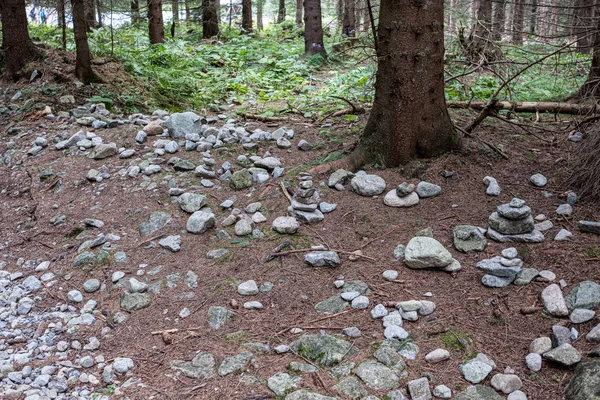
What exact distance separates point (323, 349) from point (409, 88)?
2546 mm

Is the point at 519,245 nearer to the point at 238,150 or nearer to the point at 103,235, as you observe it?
the point at 238,150

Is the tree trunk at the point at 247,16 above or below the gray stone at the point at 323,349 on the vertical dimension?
above

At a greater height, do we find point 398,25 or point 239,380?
point 398,25

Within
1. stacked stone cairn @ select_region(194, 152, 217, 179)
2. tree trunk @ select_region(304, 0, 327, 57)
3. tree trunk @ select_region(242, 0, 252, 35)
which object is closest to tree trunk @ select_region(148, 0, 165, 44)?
tree trunk @ select_region(304, 0, 327, 57)

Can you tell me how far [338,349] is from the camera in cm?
282

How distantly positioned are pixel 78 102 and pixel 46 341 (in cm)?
465

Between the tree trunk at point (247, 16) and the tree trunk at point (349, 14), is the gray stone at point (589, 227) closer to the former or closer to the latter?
the tree trunk at point (349, 14)

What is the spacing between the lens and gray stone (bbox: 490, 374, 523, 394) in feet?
7.93

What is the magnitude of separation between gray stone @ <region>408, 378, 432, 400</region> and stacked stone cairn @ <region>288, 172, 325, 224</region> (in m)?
1.76

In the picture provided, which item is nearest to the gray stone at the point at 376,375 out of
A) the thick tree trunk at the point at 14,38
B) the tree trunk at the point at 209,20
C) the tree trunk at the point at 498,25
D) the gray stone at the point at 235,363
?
the gray stone at the point at 235,363

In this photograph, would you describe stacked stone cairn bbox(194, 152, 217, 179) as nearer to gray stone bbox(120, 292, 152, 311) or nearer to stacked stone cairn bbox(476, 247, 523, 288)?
gray stone bbox(120, 292, 152, 311)

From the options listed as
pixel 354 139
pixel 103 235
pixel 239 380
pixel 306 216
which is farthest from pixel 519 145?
pixel 103 235

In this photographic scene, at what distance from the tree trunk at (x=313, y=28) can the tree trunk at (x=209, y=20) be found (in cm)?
402

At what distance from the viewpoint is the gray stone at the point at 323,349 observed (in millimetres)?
2766
